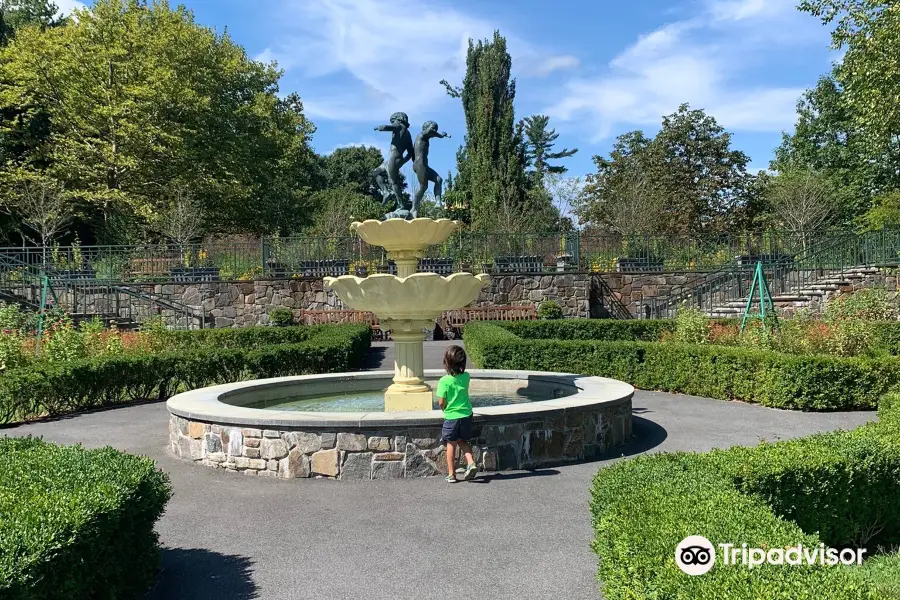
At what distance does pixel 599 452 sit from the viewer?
7.28 meters

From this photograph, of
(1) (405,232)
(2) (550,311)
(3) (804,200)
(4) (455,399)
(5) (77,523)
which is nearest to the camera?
(5) (77,523)

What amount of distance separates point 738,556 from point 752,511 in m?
0.67

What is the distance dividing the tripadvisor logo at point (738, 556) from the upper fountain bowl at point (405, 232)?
540 cm

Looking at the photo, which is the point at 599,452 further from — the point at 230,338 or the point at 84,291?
the point at 84,291

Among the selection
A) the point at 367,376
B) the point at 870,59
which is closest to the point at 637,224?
the point at 870,59

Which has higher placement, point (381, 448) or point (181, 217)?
point (181, 217)

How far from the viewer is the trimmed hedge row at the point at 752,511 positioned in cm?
254

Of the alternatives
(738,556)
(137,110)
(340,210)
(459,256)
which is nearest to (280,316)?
(459,256)

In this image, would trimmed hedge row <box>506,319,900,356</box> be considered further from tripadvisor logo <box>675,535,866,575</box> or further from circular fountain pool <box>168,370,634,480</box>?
tripadvisor logo <box>675,535,866,575</box>

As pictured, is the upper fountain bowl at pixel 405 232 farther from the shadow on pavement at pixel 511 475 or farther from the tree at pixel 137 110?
the tree at pixel 137 110

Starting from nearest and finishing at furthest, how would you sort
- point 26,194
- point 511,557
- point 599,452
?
point 511,557 → point 599,452 → point 26,194

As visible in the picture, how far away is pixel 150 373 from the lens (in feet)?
38.2

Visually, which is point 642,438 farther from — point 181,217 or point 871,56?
point 181,217

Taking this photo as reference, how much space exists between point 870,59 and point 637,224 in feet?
51.0
